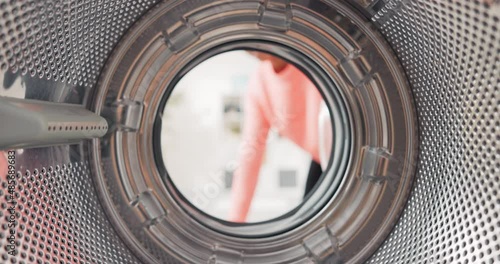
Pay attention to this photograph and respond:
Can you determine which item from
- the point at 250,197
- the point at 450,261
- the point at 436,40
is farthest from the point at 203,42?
the point at 250,197

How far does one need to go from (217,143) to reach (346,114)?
281 cm

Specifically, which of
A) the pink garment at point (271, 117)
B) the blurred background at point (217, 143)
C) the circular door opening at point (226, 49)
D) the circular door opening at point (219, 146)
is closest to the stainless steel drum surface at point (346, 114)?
the circular door opening at point (226, 49)

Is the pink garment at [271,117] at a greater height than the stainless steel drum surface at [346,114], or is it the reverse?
the pink garment at [271,117]

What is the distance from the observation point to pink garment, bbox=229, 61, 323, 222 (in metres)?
1.59

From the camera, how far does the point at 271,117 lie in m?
1.76

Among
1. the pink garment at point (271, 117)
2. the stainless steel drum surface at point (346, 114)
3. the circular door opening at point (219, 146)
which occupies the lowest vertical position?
the stainless steel drum surface at point (346, 114)

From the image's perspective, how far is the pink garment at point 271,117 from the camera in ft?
5.22

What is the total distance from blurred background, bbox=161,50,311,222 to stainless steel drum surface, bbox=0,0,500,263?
281cm

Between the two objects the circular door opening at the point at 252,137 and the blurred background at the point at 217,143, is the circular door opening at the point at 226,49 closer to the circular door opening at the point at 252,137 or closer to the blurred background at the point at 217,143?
the circular door opening at the point at 252,137

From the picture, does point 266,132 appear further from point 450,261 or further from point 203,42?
point 450,261

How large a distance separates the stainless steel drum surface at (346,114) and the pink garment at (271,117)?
79 centimetres

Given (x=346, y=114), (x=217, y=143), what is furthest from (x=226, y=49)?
A: (x=217, y=143)

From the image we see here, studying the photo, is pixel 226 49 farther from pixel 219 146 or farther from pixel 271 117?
pixel 219 146

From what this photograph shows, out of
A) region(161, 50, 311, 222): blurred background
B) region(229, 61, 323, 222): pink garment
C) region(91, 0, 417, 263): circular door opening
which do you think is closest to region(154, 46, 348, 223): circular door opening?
region(161, 50, 311, 222): blurred background
